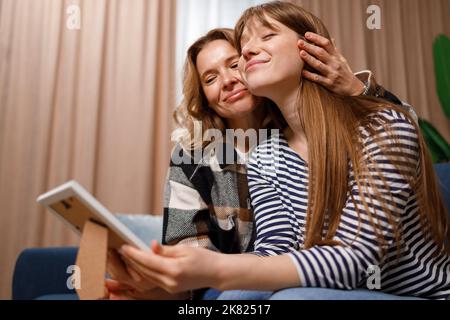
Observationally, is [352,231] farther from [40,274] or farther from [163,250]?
[40,274]

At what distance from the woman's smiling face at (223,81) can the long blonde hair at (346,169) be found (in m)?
0.24

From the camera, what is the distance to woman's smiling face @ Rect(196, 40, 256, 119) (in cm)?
112

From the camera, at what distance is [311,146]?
845 millimetres

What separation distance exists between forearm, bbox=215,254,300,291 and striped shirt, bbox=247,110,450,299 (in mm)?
19

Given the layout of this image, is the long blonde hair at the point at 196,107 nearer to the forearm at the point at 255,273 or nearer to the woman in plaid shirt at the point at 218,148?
the woman in plaid shirt at the point at 218,148

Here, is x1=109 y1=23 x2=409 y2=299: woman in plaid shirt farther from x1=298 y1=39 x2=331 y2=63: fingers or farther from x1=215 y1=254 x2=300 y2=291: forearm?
x1=215 y1=254 x2=300 y2=291: forearm

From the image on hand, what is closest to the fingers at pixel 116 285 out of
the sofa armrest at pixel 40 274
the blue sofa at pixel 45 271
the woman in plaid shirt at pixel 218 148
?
the woman in plaid shirt at pixel 218 148

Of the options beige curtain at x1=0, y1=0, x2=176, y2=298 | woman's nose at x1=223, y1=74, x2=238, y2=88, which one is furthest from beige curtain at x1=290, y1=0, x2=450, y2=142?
woman's nose at x1=223, y1=74, x2=238, y2=88

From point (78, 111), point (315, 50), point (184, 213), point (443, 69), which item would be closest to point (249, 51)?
point (315, 50)

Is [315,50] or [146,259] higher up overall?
[315,50]

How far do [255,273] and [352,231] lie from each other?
0.64 ft

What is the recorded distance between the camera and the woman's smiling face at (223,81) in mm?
1119

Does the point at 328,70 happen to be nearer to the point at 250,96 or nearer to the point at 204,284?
the point at 250,96

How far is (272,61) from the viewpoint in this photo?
91cm
